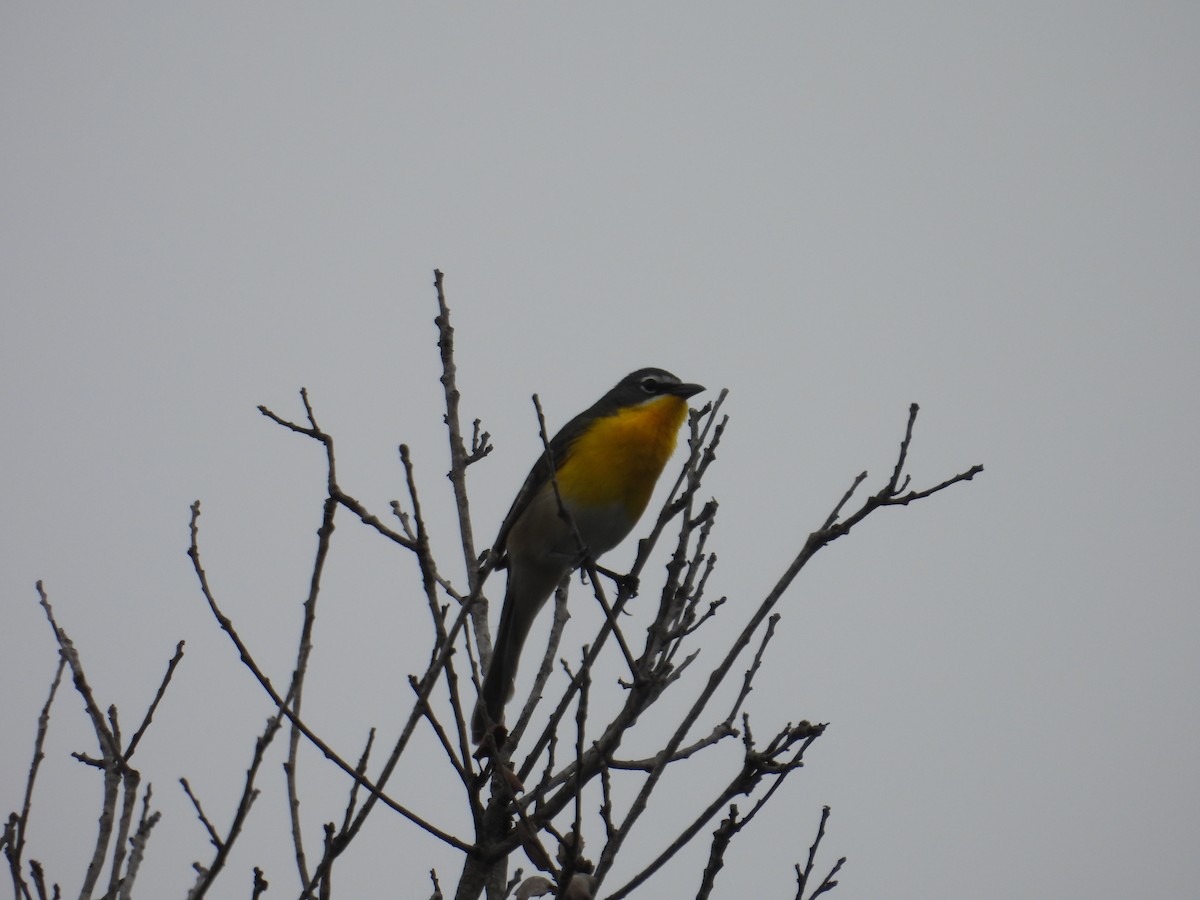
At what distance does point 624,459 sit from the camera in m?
8.23

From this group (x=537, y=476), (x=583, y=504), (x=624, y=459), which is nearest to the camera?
(x=583, y=504)

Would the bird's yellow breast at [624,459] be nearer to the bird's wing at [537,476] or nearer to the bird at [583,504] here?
the bird at [583,504]

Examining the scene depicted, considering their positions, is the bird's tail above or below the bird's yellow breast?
below

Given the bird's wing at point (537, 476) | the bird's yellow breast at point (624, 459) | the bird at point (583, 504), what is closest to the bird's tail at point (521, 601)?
the bird at point (583, 504)

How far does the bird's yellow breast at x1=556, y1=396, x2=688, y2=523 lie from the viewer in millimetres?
8156

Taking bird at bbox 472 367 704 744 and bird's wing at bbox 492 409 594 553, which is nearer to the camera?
bird at bbox 472 367 704 744

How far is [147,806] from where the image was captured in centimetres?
372

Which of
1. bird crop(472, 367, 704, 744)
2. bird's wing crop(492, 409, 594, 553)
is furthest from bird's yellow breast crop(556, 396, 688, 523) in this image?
bird's wing crop(492, 409, 594, 553)

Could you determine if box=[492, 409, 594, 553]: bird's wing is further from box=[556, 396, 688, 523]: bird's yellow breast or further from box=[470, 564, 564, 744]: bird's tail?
box=[470, 564, 564, 744]: bird's tail

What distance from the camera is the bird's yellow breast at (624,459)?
816cm

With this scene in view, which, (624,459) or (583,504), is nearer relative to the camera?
(583,504)

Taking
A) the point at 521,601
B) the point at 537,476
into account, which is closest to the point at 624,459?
the point at 537,476

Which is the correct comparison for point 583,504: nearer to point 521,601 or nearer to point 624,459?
point 624,459

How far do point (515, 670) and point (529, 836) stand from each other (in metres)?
4.05
